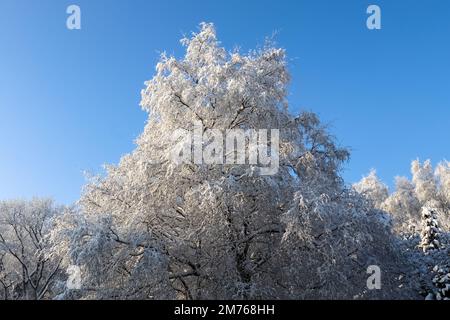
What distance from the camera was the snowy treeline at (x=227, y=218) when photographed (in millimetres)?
11656

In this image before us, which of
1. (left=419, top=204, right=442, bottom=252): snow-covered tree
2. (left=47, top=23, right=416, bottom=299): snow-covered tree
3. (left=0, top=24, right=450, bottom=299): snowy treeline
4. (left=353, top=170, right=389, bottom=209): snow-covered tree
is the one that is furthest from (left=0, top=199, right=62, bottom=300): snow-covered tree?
(left=353, top=170, right=389, bottom=209): snow-covered tree

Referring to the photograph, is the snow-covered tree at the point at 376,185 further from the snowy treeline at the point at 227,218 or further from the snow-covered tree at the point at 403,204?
the snowy treeline at the point at 227,218

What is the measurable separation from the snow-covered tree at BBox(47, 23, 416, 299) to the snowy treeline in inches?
1.5

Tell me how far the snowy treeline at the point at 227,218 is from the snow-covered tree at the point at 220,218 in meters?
0.04

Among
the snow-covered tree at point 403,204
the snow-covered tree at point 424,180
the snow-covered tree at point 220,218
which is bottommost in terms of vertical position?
the snow-covered tree at point 220,218

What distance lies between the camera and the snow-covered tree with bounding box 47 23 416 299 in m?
11.6

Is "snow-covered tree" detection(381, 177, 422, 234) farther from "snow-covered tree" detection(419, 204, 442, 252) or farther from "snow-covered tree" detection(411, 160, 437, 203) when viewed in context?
"snow-covered tree" detection(419, 204, 442, 252)

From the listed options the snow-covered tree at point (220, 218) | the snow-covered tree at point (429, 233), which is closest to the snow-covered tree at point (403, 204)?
the snow-covered tree at point (429, 233)

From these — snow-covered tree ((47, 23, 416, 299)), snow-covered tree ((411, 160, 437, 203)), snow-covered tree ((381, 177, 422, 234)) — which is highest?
snow-covered tree ((411, 160, 437, 203))

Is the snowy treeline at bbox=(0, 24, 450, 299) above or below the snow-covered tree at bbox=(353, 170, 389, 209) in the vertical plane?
below

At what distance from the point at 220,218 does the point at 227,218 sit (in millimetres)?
370

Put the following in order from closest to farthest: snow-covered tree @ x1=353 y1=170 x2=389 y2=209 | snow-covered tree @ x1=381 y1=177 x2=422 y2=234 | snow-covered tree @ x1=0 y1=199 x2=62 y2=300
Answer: snow-covered tree @ x1=0 y1=199 x2=62 y2=300 < snow-covered tree @ x1=381 y1=177 x2=422 y2=234 < snow-covered tree @ x1=353 y1=170 x2=389 y2=209

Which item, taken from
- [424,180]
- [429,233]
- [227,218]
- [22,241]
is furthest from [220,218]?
[424,180]
